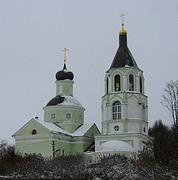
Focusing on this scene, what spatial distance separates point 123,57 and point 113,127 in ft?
21.4

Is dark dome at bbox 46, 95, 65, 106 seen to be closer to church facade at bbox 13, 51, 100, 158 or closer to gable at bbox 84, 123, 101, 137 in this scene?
church facade at bbox 13, 51, 100, 158

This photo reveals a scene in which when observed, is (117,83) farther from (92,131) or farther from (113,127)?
(92,131)

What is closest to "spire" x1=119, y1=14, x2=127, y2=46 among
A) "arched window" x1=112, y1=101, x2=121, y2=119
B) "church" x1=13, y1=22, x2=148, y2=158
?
"church" x1=13, y1=22, x2=148, y2=158

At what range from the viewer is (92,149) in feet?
144

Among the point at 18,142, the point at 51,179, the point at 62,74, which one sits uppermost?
the point at 62,74

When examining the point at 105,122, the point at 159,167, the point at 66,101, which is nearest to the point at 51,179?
the point at 159,167

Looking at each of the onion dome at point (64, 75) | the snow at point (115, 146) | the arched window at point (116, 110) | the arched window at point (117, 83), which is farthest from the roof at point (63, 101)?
the snow at point (115, 146)

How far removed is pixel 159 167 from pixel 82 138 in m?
26.2

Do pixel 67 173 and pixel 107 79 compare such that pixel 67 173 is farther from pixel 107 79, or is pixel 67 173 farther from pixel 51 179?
pixel 107 79

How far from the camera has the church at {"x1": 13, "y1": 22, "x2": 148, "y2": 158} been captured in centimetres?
4150

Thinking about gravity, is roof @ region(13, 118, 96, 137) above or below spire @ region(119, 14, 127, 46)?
below

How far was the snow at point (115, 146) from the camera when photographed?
130ft

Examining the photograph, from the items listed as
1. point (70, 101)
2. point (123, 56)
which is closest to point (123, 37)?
point (123, 56)

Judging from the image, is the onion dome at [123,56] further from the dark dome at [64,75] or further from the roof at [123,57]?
the dark dome at [64,75]
